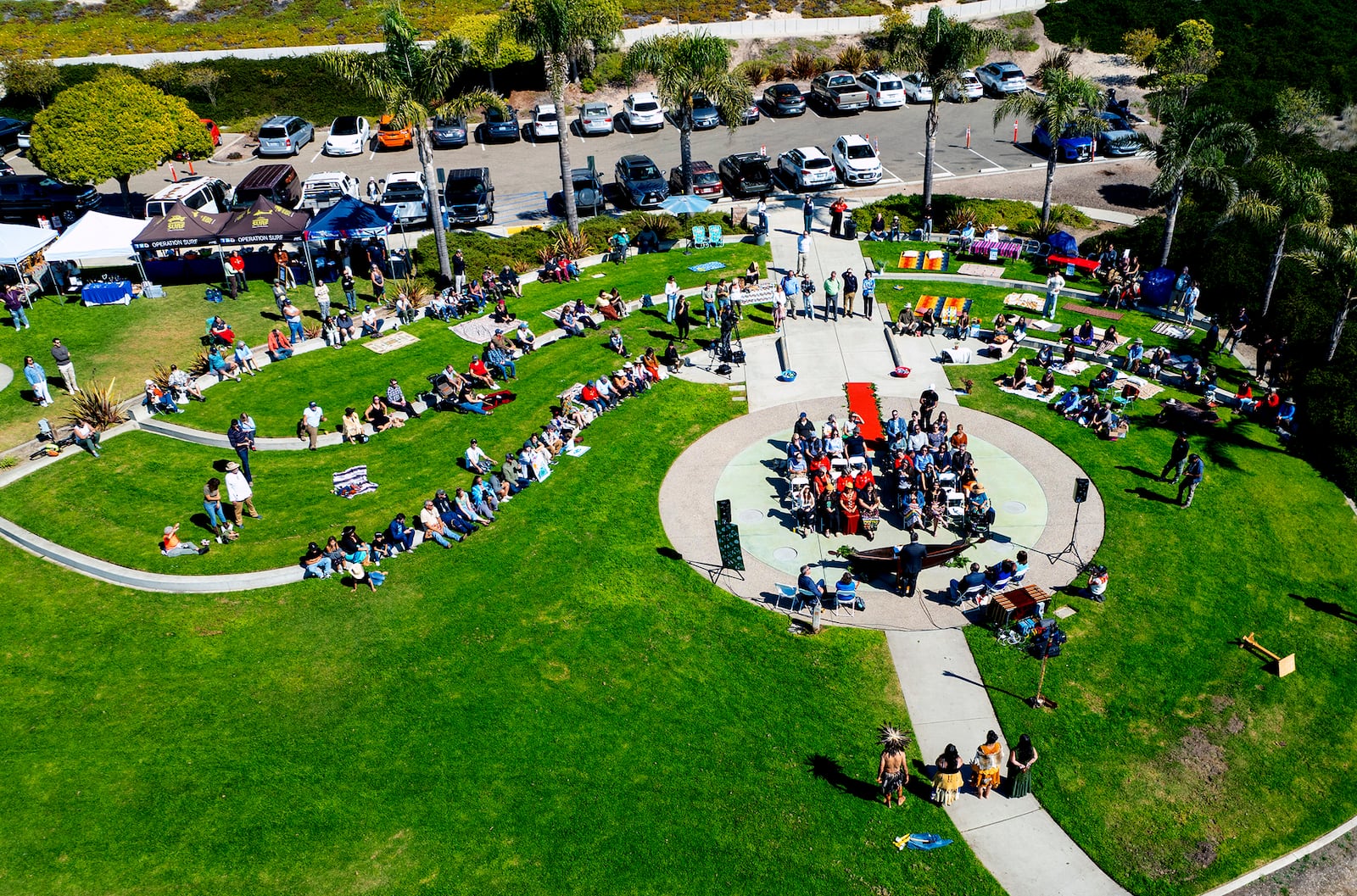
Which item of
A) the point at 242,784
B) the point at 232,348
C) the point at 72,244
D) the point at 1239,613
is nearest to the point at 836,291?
the point at 1239,613

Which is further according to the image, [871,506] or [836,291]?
[836,291]

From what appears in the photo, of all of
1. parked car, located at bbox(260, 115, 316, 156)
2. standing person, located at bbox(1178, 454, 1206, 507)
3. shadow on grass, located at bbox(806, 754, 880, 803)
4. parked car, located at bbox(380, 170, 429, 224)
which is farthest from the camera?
parked car, located at bbox(260, 115, 316, 156)

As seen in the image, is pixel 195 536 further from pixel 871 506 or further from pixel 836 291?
pixel 836 291

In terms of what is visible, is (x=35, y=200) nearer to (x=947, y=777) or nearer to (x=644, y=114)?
(x=644, y=114)

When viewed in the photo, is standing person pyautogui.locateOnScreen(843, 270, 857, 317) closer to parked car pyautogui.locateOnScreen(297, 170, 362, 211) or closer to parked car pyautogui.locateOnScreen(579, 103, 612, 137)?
parked car pyautogui.locateOnScreen(297, 170, 362, 211)

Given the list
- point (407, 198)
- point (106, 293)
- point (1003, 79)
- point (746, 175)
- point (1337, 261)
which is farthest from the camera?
point (1003, 79)

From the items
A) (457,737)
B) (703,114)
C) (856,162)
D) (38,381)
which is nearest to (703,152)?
(703,114)

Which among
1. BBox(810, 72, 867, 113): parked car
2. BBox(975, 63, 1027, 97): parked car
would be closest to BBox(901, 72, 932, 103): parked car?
BBox(810, 72, 867, 113): parked car
